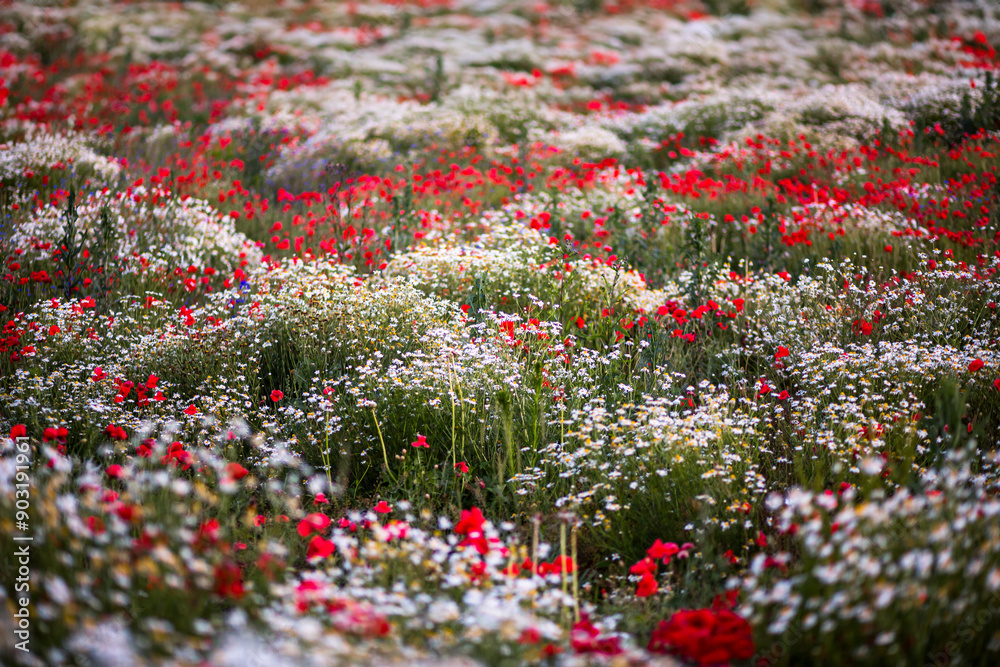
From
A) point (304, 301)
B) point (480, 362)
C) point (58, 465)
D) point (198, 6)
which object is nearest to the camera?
point (58, 465)

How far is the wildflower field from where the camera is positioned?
74.0 inches

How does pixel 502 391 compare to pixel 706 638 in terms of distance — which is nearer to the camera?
pixel 706 638

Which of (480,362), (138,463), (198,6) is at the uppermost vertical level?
(198,6)

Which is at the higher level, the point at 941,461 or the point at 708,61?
the point at 708,61

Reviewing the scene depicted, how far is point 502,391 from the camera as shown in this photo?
316cm

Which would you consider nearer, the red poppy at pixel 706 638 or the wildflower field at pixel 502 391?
the red poppy at pixel 706 638

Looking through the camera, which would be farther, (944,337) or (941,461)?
(944,337)

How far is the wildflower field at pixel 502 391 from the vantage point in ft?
6.17

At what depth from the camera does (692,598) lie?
2.62 meters

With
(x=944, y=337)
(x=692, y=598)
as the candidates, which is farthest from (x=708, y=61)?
(x=692, y=598)

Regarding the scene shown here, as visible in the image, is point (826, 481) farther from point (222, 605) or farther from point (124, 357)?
point (124, 357)

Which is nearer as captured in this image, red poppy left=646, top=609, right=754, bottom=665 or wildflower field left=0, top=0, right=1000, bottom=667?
red poppy left=646, top=609, right=754, bottom=665

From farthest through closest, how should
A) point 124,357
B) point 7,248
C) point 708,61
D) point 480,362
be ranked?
point 708,61 < point 7,248 < point 124,357 < point 480,362

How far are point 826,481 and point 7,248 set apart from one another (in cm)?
630
